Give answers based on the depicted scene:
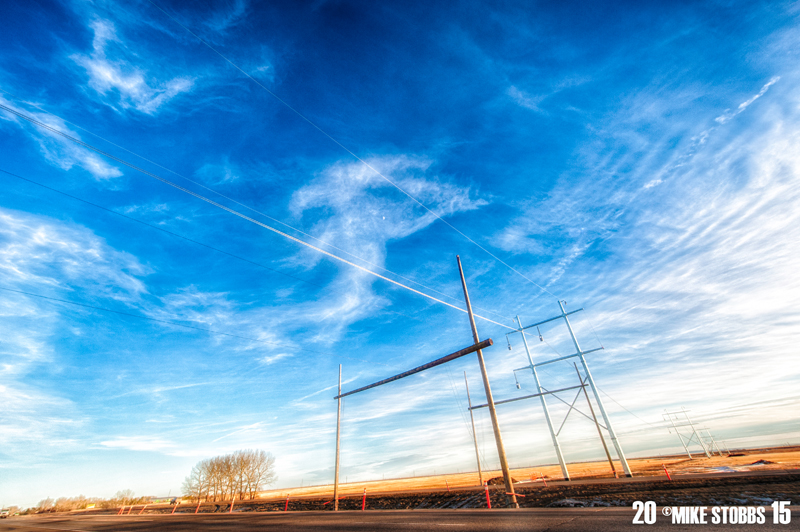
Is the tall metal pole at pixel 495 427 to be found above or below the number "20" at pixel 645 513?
above

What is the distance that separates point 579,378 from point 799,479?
10793mm

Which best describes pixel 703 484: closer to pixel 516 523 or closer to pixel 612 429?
pixel 612 429

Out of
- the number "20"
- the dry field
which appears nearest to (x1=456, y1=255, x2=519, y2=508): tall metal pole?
the number "20"

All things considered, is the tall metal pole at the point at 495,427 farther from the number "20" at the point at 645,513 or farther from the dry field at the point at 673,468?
the dry field at the point at 673,468

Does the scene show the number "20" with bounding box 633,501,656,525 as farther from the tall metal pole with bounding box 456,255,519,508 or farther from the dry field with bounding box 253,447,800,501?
the dry field with bounding box 253,447,800,501

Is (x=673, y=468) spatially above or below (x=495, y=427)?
below

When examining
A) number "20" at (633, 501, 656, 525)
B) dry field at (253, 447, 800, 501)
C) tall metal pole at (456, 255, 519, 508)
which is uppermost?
tall metal pole at (456, 255, 519, 508)

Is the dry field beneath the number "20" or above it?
beneath

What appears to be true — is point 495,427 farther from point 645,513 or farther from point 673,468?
point 673,468

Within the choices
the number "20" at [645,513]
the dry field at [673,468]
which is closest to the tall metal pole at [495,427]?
the number "20" at [645,513]

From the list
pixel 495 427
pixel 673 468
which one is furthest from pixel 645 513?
pixel 673 468

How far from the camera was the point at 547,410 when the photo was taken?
23375 mm

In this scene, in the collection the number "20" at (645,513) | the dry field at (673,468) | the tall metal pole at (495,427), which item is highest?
the tall metal pole at (495,427)

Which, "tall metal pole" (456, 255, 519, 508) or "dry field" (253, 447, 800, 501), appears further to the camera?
"dry field" (253, 447, 800, 501)
